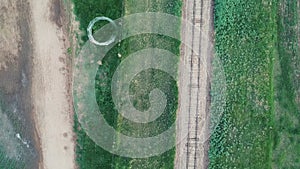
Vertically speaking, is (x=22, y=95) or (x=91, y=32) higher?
(x=91, y=32)

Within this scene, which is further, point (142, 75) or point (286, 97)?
point (286, 97)

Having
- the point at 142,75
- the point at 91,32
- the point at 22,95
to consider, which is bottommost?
the point at 22,95

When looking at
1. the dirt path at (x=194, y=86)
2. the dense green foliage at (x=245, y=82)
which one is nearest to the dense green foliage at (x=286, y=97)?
the dense green foliage at (x=245, y=82)

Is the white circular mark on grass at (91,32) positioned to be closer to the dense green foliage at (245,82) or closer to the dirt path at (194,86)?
the dirt path at (194,86)

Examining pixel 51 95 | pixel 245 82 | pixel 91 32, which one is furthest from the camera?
pixel 51 95

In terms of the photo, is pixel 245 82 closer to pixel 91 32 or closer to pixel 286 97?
pixel 286 97

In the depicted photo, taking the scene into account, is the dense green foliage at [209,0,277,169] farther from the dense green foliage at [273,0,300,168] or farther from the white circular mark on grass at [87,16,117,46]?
the white circular mark on grass at [87,16,117,46]

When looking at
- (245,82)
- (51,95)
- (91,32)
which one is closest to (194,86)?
(245,82)
